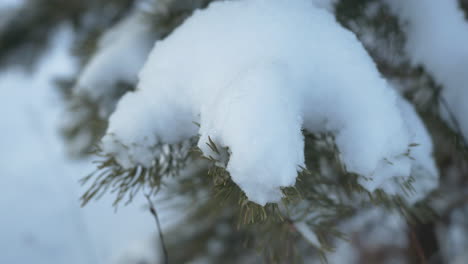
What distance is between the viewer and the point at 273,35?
0.52 m

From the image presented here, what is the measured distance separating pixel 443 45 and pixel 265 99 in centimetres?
47

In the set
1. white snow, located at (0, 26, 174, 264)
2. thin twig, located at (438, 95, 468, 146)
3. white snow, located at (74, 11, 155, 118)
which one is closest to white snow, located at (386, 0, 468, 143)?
thin twig, located at (438, 95, 468, 146)

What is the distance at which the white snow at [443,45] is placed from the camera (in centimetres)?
60

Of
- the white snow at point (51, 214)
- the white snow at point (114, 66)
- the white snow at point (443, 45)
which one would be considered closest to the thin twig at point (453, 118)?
the white snow at point (443, 45)

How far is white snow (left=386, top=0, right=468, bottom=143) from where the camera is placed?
0.60 metres

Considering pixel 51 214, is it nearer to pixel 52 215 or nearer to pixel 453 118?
pixel 52 215

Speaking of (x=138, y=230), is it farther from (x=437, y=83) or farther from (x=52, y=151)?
(x=437, y=83)

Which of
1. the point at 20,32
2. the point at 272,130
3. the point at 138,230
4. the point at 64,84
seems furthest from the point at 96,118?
the point at 138,230

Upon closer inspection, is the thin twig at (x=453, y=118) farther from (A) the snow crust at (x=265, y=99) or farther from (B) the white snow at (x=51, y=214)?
(B) the white snow at (x=51, y=214)

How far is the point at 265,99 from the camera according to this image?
0.41 meters

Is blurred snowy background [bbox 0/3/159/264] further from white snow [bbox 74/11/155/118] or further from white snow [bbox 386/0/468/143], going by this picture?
white snow [bbox 386/0/468/143]

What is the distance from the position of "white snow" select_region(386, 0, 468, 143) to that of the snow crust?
0.09 meters

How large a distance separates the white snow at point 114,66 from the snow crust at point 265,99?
21 cm

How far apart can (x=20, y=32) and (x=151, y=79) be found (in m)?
0.86
